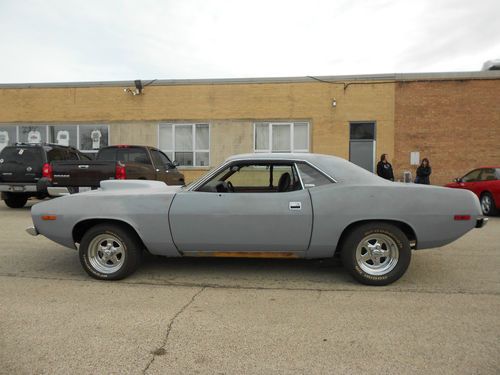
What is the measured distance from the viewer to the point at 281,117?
17031 mm

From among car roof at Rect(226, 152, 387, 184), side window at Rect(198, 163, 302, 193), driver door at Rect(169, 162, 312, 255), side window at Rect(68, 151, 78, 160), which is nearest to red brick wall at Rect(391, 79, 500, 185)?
side window at Rect(68, 151, 78, 160)

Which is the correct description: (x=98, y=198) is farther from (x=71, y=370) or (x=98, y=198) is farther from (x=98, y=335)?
(x=71, y=370)

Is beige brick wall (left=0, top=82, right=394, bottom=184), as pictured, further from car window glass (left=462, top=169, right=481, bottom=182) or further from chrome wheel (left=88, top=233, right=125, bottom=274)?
chrome wheel (left=88, top=233, right=125, bottom=274)

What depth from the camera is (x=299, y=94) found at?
16.9 meters

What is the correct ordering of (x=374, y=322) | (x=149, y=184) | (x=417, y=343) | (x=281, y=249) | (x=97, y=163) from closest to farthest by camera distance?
(x=417, y=343), (x=374, y=322), (x=281, y=249), (x=149, y=184), (x=97, y=163)

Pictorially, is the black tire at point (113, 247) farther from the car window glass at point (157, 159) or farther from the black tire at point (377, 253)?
the car window glass at point (157, 159)

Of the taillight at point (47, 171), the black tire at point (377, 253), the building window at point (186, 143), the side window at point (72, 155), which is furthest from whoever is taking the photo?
the building window at point (186, 143)

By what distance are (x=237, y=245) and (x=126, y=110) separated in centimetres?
1474

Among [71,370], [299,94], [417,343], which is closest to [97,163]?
[71,370]

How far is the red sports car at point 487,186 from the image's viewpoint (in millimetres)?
10195

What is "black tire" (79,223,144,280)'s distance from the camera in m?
4.65

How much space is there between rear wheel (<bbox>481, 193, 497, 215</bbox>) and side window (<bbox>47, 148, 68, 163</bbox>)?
37.4 feet

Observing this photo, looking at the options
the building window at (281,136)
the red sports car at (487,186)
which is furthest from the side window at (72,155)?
the red sports car at (487,186)

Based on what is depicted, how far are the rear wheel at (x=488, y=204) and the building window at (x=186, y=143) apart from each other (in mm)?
10579
